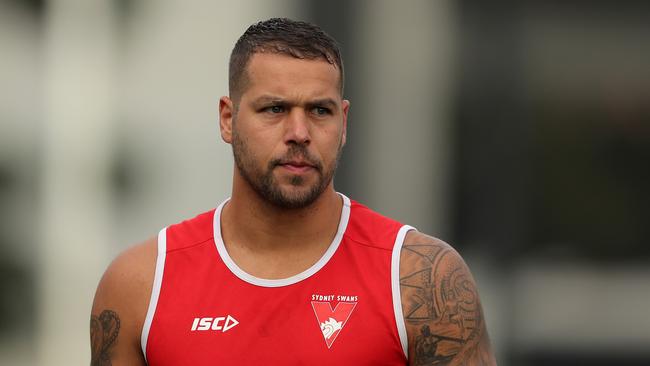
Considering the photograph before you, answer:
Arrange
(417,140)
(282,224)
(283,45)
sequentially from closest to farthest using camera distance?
(283,45)
(282,224)
(417,140)

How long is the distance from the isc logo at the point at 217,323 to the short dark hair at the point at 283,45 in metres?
0.73

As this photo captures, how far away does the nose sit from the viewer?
13.4ft

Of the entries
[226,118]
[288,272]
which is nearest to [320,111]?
[226,118]

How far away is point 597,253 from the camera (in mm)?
8594

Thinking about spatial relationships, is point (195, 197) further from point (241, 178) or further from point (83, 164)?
point (241, 178)

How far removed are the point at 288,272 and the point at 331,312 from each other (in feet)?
0.81

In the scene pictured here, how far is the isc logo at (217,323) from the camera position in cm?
418

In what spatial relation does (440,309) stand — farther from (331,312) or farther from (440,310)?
(331,312)

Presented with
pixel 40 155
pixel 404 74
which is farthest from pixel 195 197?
pixel 404 74

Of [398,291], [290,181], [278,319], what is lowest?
[278,319]

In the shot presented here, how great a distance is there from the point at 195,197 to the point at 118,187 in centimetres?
53

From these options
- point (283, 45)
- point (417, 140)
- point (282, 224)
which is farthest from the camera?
point (417, 140)

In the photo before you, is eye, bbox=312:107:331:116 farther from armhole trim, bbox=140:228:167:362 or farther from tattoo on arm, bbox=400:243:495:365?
armhole trim, bbox=140:228:167:362

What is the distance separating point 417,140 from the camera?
8.59 m
